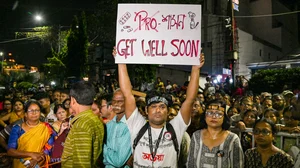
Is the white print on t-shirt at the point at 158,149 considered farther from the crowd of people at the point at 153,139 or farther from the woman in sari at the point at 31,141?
the woman in sari at the point at 31,141

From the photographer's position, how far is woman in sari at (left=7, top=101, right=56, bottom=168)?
393 cm

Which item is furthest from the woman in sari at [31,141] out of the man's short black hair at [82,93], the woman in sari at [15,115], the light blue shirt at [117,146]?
the woman in sari at [15,115]

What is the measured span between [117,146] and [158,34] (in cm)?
157

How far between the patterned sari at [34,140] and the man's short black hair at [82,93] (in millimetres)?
1452

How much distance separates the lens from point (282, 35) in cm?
2891

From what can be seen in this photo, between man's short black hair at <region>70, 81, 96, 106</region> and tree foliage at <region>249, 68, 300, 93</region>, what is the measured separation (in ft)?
51.4

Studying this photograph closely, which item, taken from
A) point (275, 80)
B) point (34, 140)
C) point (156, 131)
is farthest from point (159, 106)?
point (275, 80)

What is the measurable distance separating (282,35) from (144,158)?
3011 cm

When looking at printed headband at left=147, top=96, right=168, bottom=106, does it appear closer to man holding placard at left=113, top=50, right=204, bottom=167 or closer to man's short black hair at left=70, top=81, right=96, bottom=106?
man holding placard at left=113, top=50, right=204, bottom=167

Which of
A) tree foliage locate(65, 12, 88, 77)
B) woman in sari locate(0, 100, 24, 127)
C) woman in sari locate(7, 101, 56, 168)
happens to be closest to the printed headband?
woman in sari locate(7, 101, 56, 168)

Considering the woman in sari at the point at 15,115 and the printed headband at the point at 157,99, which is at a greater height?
the printed headband at the point at 157,99

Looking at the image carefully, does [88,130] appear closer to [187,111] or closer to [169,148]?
[169,148]

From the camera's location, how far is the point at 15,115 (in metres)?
6.59

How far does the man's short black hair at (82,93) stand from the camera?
3020 millimetres
